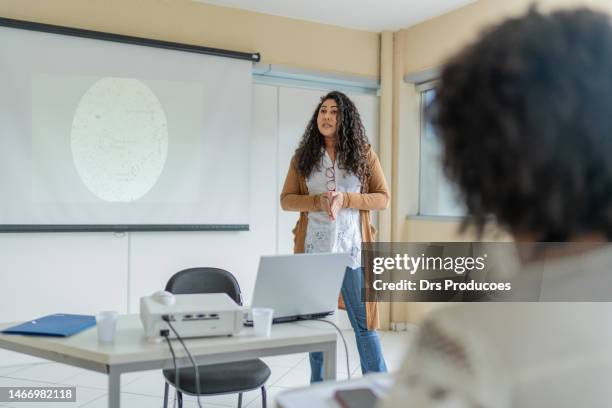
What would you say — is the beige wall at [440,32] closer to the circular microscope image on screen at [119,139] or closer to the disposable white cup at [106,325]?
the circular microscope image on screen at [119,139]

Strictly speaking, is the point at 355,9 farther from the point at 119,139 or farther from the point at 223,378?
the point at 223,378

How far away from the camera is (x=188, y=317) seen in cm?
149

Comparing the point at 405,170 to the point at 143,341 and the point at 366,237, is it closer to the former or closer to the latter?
the point at 366,237

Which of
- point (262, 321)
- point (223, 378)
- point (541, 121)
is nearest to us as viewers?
point (541, 121)

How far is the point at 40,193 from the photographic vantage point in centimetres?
340

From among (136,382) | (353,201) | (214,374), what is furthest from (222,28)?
(214,374)

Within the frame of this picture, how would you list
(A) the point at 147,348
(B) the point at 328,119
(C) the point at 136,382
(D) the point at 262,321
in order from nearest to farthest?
1. (A) the point at 147,348
2. (D) the point at 262,321
3. (B) the point at 328,119
4. (C) the point at 136,382

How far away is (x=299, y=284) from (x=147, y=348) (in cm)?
50

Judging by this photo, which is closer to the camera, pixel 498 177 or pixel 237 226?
pixel 498 177

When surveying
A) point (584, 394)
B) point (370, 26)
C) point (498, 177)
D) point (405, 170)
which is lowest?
point (584, 394)

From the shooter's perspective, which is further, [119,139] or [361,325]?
[119,139]

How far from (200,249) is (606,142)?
140 inches

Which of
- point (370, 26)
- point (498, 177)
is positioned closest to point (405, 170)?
point (370, 26)

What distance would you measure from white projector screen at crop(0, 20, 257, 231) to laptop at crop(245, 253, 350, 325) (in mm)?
2192
